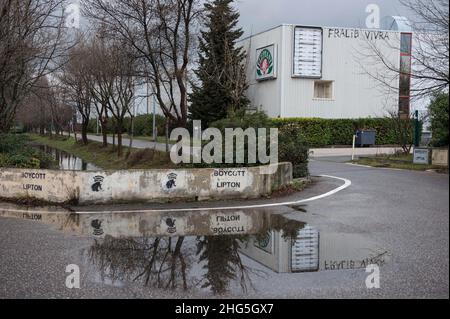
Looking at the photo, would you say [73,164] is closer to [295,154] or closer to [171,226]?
[295,154]

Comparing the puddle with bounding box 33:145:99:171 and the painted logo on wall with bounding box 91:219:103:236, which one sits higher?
the painted logo on wall with bounding box 91:219:103:236

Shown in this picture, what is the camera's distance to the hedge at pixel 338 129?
98.0ft

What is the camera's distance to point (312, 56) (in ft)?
106

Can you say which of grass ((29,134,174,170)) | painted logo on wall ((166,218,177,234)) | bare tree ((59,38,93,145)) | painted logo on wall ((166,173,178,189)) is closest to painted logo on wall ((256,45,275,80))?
grass ((29,134,174,170))

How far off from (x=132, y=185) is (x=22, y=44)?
8837mm

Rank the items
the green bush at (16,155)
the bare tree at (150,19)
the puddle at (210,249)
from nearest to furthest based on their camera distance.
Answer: the puddle at (210,249) → the green bush at (16,155) → the bare tree at (150,19)

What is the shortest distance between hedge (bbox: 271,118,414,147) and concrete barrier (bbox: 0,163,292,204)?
1743 centimetres

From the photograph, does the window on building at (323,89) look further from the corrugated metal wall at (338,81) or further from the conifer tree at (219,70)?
the conifer tree at (219,70)

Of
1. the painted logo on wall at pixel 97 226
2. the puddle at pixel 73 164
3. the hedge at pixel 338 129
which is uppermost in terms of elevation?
the hedge at pixel 338 129

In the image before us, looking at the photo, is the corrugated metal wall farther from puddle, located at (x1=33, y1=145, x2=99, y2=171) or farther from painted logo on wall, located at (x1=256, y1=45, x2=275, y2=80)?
puddle, located at (x1=33, y1=145, x2=99, y2=171)

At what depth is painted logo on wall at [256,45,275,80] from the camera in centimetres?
3250

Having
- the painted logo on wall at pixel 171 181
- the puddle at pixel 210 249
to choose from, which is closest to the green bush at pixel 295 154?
the painted logo on wall at pixel 171 181

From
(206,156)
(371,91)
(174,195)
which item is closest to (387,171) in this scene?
(206,156)

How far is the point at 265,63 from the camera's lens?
110ft
